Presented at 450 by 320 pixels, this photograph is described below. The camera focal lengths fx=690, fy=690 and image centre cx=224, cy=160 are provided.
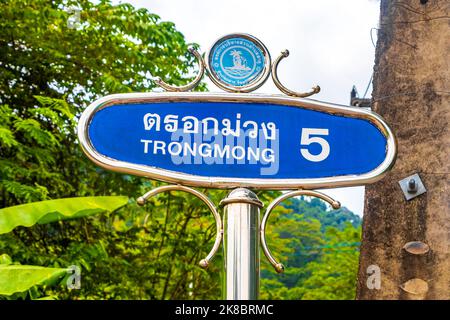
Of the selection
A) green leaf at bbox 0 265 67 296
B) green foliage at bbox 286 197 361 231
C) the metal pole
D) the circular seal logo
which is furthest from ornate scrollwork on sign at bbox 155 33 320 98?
green foliage at bbox 286 197 361 231

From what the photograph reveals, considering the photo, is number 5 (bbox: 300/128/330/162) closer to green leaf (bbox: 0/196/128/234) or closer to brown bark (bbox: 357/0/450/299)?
green leaf (bbox: 0/196/128/234)

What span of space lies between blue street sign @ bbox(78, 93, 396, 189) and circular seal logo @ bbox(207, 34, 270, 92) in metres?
0.06

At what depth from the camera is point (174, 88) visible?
209cm

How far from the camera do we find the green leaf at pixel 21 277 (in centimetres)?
304

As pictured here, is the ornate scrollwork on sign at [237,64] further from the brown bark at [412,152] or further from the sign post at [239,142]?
the brown bark at [412,152]

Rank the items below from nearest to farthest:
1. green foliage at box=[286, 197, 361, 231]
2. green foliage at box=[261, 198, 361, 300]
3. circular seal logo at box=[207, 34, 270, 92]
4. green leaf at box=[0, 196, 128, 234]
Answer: circular seal logo at box=[207, 34, 270, 92]
green leaf at box=[0, 196, 128, 234]
green foliage at box=[261, 198, 361, 300]
green foliage at box=[286, 197, 361, 231]

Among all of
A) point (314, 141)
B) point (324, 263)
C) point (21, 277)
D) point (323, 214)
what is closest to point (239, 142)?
point (314, 141)

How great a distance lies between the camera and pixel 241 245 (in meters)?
2.01

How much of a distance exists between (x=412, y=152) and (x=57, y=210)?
1621 mm

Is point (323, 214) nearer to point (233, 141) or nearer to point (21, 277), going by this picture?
point (21, 277)

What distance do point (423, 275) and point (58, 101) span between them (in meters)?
3.91

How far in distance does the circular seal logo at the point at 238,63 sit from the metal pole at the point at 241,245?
33cm

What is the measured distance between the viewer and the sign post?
200 cm
